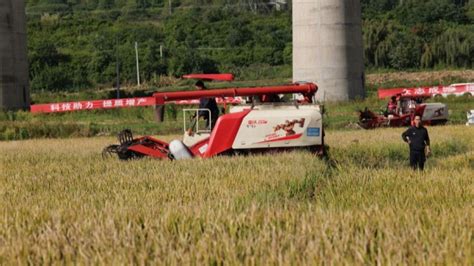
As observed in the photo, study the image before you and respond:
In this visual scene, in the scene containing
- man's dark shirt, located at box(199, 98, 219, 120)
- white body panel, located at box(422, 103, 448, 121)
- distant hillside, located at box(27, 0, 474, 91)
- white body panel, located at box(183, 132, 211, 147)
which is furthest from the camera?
distant hillside, located at box(27, 0, 474, 91)

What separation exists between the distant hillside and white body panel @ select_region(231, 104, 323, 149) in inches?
2075

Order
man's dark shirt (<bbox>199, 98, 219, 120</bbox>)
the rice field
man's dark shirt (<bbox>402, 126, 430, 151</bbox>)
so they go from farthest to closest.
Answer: man's dark shirt (<bbox>199, 98, 219, 120</bbox>) < man's dark shirt (<bbox>402, 126, 430, 151</bbox>) < the rice field

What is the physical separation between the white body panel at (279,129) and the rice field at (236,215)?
170cm

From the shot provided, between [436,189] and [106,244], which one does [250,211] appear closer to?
[106,244]

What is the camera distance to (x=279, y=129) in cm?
1367

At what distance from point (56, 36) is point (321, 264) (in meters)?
79.9

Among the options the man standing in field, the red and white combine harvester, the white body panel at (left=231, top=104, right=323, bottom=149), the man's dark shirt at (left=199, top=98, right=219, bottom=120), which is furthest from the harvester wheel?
the red and white combine harvester

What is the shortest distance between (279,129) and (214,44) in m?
66.8

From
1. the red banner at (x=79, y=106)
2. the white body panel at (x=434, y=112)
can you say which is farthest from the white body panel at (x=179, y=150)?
the red banner at (x=79, y=106)

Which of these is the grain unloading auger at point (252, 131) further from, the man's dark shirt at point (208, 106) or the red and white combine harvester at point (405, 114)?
the red and white combine harvester at point (405, 114)

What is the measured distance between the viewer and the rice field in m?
4.82

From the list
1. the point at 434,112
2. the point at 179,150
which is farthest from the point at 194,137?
the point at 434,112

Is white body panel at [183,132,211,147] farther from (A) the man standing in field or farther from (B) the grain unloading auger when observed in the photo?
(A) the man standing in field

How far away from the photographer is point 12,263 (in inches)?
190
